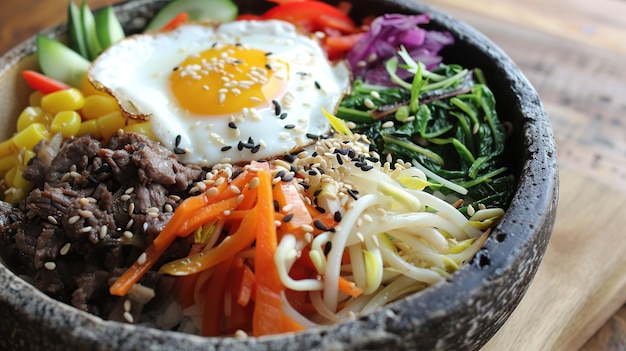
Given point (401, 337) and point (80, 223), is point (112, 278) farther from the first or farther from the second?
point (401, 337)

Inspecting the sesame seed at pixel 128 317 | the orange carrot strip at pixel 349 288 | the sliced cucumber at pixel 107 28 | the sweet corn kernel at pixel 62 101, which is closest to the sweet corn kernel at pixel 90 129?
the sweet corn kernel at pixel 62 101

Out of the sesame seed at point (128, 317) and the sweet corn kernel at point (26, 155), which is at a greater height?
the sweet corn kernel at point (26, 155)

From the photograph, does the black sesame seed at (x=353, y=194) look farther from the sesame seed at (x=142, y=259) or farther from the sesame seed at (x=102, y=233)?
the sesame seed at (x=102, y=233)

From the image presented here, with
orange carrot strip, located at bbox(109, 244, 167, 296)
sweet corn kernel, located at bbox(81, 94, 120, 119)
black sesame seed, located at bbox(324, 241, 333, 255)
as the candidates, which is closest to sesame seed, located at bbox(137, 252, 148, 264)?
orange carrot strip, located at bbox(109, 244, 167, 296)

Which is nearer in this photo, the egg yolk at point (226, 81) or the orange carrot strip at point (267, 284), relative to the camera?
the orange carrot strip at point (267, 284)

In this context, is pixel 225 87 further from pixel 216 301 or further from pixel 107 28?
pixel 216 301

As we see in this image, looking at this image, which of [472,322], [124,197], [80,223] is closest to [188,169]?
[124,197]

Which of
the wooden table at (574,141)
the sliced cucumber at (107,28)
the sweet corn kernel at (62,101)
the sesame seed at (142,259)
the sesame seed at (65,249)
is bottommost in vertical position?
the wooden table at (574,141)
